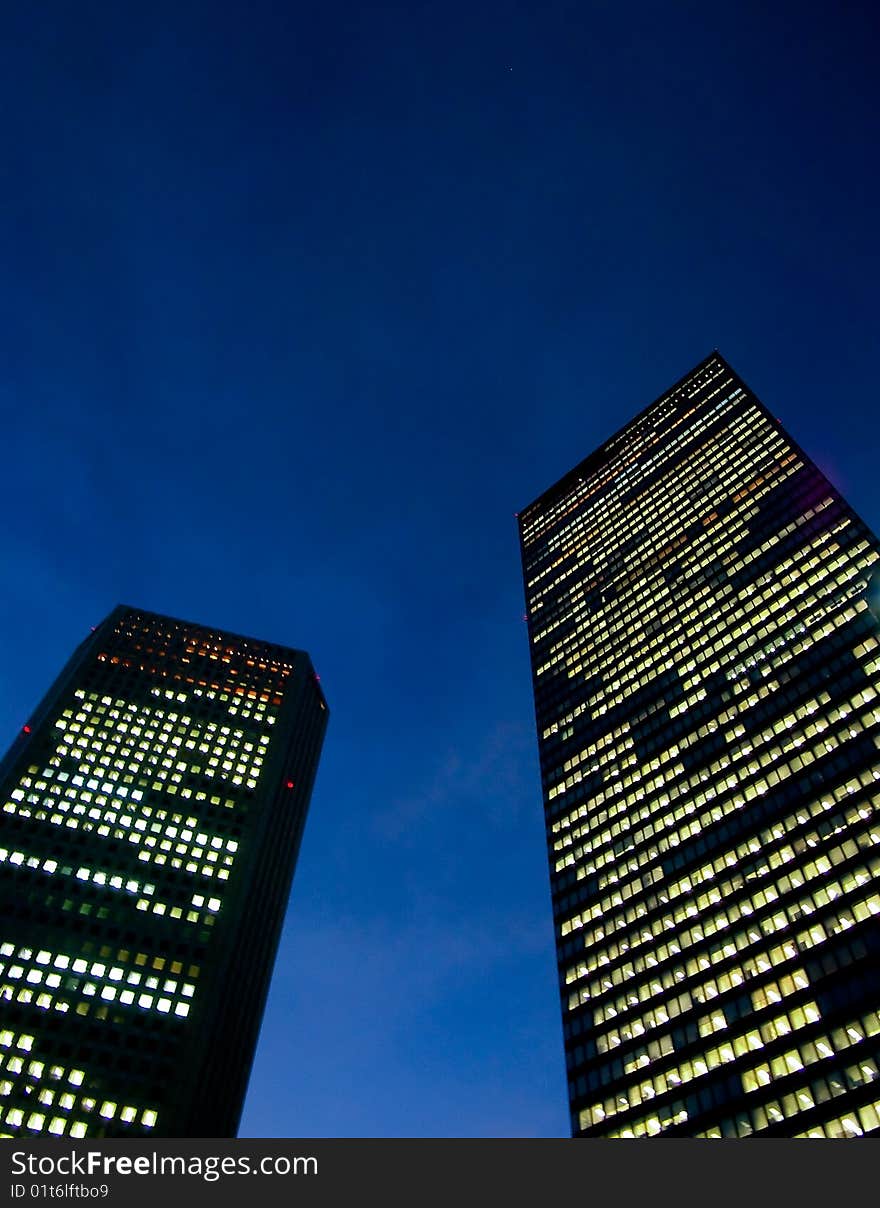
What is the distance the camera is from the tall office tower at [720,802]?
76.1 metres

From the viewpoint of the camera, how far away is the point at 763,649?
11206 cm

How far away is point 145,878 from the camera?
118 meters

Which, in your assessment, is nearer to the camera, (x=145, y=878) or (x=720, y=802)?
(x=720, y=802)

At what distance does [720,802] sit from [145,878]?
252ft

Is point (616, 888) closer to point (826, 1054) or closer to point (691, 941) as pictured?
point (691, 941)

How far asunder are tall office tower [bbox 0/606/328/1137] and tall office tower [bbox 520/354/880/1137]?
151 ft

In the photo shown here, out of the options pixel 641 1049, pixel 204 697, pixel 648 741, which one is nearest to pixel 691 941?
pixel 641 1049

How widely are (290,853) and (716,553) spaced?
90209 mm

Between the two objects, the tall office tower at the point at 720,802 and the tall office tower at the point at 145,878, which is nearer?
the tall office tower at the point at 720,802

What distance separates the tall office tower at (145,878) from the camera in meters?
96.1

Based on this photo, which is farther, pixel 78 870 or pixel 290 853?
pixel 290 853

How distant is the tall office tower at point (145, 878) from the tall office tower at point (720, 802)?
4615 cm

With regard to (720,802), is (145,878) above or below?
above

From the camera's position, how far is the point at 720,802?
328 ft
